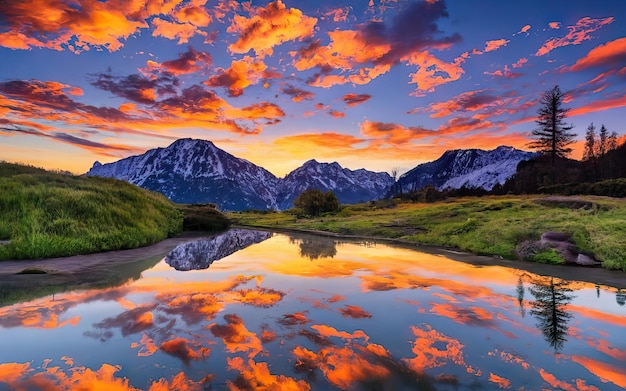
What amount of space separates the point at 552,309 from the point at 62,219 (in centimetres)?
2139

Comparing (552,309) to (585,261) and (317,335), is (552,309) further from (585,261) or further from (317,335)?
(585,261)

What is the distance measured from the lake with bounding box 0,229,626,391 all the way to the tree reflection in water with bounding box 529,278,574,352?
7cm

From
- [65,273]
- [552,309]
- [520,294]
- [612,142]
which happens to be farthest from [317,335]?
[612,142]

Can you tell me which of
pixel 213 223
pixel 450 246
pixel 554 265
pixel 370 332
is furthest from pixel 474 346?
pixel 213 223

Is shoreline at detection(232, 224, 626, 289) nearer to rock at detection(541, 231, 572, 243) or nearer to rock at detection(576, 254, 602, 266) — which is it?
rock at detection(576, 254, 602, 266)

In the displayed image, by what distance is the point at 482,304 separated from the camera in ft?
35.5

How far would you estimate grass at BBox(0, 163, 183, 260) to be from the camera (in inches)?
630

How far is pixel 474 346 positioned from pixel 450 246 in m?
20.0

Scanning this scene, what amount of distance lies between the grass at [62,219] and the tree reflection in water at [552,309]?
19039mm

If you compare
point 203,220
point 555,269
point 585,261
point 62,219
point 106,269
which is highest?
point 62,219

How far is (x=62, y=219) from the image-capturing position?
18.1m

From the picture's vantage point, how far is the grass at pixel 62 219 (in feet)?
52.5

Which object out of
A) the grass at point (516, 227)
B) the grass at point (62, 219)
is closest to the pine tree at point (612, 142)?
the grass at point (516, 227)

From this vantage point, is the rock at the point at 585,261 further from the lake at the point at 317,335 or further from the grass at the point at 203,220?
the grass at the point at 203,220
